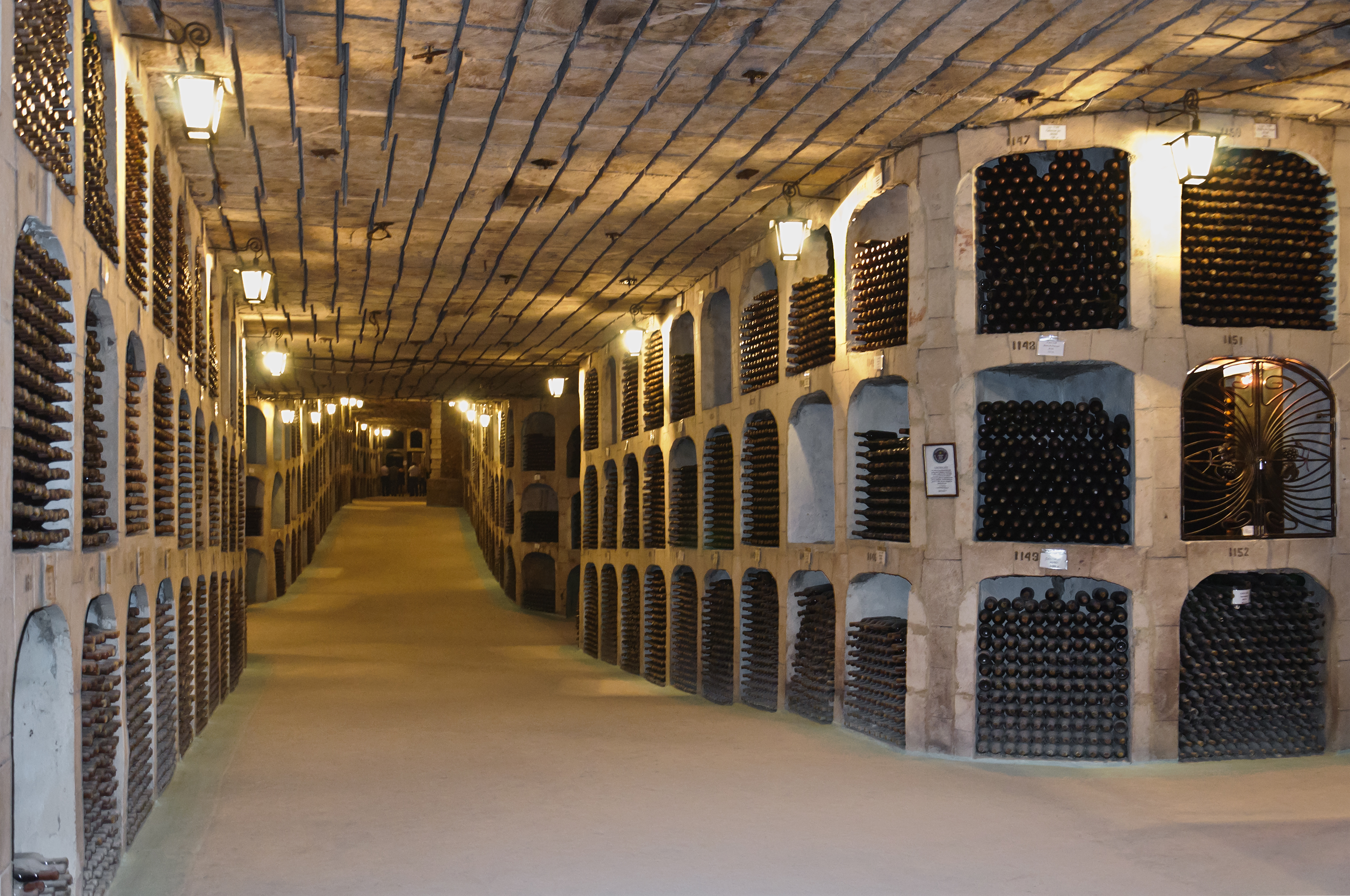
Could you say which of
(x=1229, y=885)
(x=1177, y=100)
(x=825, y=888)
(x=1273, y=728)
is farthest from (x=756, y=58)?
(x=1273, y=728)

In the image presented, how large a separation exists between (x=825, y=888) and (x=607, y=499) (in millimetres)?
12359

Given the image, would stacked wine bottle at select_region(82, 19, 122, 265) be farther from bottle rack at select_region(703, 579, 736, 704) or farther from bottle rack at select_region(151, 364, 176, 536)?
bottle rack at select_region(703, 579, 736, 704)

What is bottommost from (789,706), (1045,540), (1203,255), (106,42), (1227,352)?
(789,706)

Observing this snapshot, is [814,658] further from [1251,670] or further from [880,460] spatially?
[1251,670]

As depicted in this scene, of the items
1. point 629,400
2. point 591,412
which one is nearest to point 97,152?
point 629,400

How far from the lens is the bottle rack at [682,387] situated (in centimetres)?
1370

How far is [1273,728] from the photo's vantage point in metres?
8.14

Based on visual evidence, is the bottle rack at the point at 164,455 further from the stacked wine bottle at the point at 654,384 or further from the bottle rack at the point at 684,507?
the stacked wine bottle at the point at 654,384

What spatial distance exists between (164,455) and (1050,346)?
5.62m

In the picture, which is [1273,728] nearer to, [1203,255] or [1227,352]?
[1227,352]

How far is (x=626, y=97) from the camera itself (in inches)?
293

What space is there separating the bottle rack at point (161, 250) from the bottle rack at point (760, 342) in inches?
204

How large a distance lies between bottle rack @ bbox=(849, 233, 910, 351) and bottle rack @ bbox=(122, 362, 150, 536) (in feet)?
16.3

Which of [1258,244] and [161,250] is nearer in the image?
[161,250]
